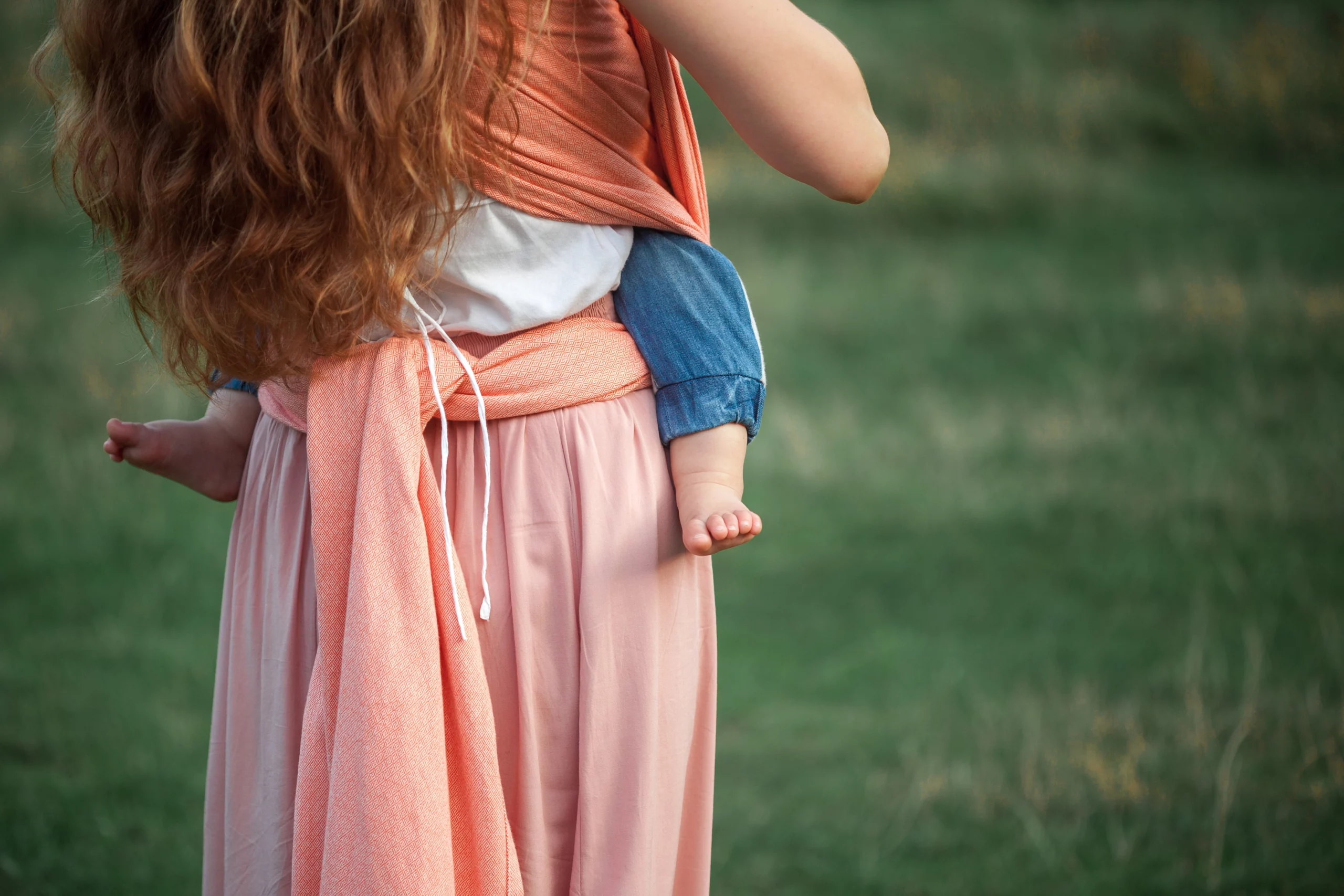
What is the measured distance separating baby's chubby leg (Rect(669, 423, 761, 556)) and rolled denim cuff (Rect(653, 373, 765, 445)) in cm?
1

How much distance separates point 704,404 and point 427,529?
0.33 metres

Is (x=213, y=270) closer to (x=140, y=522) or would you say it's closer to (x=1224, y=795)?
(x=1224, y=795)

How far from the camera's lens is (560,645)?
134 cm

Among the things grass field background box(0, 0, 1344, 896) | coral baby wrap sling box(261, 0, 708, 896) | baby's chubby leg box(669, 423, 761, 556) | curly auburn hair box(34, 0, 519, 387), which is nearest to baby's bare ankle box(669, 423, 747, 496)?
baby's chubby leg box(669, 423, 761, 556)

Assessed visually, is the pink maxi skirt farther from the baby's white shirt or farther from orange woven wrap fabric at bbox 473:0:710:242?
orange woven wrap fabric at bbox 473:0:710:242

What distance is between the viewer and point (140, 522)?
4621mm

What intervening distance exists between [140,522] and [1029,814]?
3407 millimetres

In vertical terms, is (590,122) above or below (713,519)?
above

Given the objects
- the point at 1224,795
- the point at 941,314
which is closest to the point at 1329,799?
the point at 1224,795

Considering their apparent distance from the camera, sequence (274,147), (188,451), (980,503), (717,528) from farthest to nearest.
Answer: (980,503) → (188,451) → (717,528) → (274,147)

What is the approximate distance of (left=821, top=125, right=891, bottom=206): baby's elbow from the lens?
1248 millimetres

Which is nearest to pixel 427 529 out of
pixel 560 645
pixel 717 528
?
pixel 560 645

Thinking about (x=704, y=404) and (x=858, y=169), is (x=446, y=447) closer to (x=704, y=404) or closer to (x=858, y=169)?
(x=704, y=404)

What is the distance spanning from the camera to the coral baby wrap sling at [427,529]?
3.92 feet
